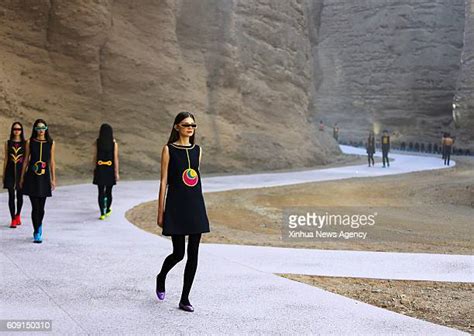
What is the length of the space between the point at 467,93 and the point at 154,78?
32.4 metres

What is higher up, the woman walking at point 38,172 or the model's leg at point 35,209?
the woman walking at point 38,172

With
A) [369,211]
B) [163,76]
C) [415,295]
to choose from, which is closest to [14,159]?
[415,295]

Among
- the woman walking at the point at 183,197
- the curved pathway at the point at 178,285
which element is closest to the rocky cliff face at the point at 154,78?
the curved pathway at the point at 178,285

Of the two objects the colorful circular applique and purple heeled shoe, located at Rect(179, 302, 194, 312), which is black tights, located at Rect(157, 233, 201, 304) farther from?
the colorful circular applique

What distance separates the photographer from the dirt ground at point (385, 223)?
635 centimetres

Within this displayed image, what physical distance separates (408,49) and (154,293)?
5303 cm

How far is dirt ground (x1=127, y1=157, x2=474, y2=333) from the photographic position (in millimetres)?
6348

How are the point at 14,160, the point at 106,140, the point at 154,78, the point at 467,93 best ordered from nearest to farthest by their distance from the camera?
the point at 14,160, the point at 106,140, the point at 154,78, the point at 467,93

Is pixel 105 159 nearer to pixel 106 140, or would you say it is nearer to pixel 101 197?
pixel 106 140

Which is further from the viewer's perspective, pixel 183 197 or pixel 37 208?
pixel 37 208

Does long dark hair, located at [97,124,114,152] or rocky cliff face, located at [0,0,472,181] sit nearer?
long dark hair, located at [97,124,114,152]

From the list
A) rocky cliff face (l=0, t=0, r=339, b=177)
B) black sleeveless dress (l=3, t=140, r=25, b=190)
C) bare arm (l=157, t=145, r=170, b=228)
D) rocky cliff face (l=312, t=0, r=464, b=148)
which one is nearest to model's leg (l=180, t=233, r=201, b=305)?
bare arm (l=157, t=145, r=170, b=228)

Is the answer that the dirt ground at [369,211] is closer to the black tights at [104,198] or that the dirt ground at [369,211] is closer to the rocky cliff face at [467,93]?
the black tights at [104,198]

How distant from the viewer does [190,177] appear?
5.15 metres
